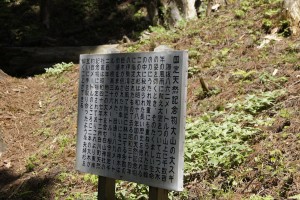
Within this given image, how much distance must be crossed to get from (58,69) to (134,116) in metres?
8.10

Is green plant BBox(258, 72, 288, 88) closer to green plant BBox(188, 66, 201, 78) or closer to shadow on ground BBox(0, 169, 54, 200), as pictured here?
green plant BBox(188, 66, 201, 78)

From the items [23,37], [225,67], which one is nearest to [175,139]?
[225,67]

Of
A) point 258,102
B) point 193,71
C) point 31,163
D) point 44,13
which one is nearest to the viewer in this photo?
point 258,102

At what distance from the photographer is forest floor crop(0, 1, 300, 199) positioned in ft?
15.8

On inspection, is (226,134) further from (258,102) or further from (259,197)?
(259,197)

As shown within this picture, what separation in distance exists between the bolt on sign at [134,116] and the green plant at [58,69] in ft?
22.8

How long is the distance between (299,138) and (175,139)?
2.08 m

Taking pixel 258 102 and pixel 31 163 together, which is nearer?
pixel 258 102

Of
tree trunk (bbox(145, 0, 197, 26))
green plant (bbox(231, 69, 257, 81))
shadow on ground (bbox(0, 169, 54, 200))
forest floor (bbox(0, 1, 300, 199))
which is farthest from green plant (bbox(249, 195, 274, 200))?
tree trunk (bbox(145, 0, 197, 26))

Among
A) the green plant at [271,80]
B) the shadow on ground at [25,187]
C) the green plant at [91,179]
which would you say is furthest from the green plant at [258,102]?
the shadow on ground at [25,187]

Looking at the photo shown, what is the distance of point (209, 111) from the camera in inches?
262

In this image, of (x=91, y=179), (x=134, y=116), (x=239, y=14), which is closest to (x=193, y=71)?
(x=239, y=14)

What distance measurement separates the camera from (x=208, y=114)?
657cm

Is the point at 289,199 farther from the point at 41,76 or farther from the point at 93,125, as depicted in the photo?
the point at 41,76
